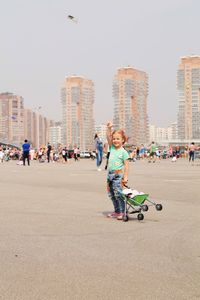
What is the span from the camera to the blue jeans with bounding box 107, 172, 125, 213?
8.55 meters

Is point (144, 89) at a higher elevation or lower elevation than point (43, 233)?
higher

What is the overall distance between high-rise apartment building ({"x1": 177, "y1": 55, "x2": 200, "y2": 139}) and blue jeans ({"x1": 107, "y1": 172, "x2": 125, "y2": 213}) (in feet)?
499

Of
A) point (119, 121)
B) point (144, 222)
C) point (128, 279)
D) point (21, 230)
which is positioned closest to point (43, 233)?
point (21, 230)

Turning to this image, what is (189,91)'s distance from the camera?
160 meters

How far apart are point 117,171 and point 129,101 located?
166039mm

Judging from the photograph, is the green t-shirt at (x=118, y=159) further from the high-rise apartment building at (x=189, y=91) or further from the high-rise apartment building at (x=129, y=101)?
the high-rise apartment building at (x=129, y=101)

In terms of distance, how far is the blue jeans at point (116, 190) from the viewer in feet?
28.1

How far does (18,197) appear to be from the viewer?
11727 millimetres

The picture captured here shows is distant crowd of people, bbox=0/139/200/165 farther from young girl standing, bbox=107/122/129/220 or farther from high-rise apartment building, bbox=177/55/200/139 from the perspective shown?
high-rise apartment building, bbox=177/55/200/139

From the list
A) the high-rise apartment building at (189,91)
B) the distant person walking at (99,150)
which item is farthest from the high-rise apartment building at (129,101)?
the distant person walking at (99,150)

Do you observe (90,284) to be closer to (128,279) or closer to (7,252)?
(128,279)

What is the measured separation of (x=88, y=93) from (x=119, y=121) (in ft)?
53.8

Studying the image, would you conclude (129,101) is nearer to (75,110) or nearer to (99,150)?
(75,110)

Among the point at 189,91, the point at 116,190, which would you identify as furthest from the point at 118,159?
the point at 189,91
